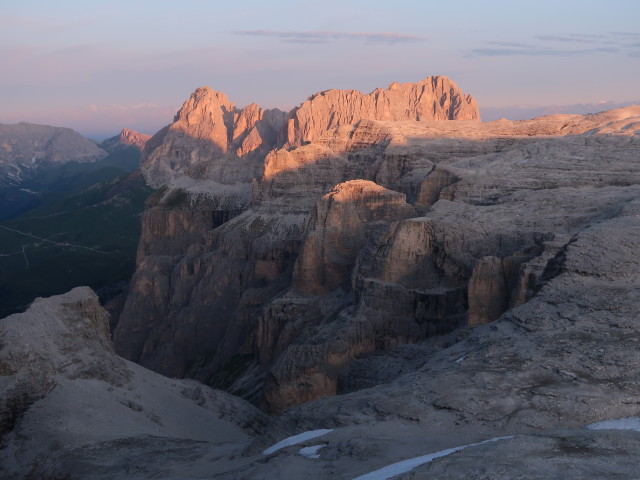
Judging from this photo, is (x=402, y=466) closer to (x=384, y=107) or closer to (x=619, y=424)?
(x=619, y=424)

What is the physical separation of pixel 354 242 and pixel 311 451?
1595 inches

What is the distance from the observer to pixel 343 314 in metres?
50.8

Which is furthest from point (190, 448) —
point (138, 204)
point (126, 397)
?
point (138, 204)

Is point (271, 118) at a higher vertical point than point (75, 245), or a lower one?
higher

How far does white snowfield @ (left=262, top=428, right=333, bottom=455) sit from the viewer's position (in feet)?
71.1

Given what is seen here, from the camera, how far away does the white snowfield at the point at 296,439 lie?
853 inches

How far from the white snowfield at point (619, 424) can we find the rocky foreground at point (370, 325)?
110 millimetres

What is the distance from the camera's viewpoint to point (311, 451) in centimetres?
2017

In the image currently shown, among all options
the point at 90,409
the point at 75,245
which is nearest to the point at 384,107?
the point at 75,245

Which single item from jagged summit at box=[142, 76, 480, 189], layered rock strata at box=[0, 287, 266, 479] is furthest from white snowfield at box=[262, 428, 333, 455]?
jagged summit at box=[142, 76, 480, 189]

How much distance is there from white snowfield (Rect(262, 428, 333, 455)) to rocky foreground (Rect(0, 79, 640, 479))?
10 cm

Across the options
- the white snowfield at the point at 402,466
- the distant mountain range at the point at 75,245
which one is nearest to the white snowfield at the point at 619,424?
the white snowfield at the point at 402,466

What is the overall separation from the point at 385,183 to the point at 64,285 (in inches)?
2149

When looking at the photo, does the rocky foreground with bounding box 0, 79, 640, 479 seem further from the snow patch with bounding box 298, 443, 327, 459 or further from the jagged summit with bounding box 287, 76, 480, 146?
the jagged summit with bounding box 287, 76, 480, 146
